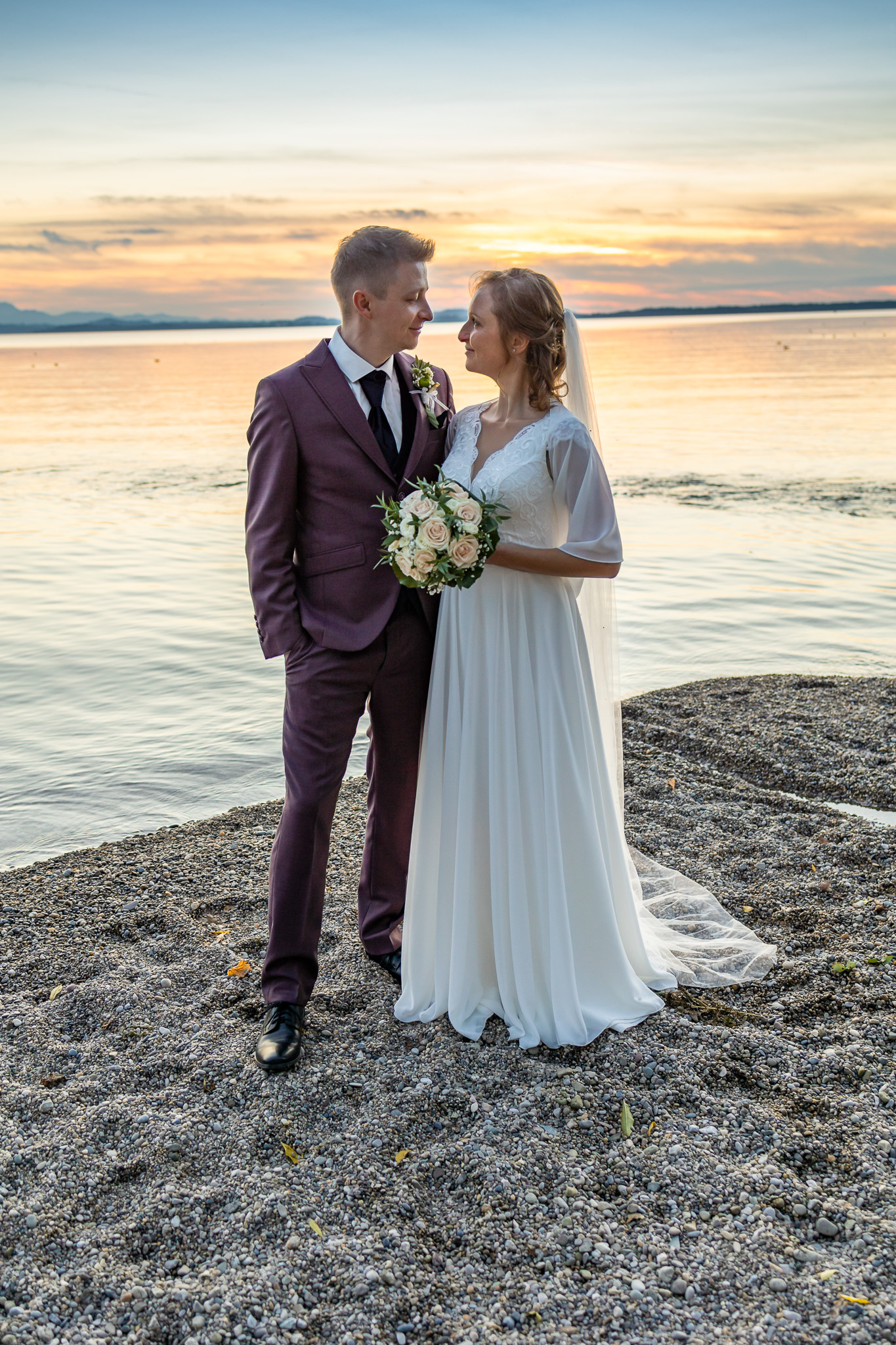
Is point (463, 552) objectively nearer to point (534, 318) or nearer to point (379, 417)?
point (379, 417)

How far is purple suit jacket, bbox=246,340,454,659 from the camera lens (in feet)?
11.3

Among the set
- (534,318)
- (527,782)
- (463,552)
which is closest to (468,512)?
(463,552)

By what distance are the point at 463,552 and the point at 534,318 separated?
2.90 ft

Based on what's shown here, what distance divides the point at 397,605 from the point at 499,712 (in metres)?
0.52

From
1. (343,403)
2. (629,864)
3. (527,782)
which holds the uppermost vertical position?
(343,403)

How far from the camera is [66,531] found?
50.8 feet

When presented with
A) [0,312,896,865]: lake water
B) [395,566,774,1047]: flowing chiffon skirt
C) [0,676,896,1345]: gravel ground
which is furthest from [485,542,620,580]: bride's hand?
[0,312,896,865]: lake water

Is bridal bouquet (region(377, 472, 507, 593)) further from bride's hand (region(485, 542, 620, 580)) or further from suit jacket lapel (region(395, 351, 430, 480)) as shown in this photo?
suit jacket lapel (region(395, 351, 430, 480))

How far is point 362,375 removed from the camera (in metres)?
3.54

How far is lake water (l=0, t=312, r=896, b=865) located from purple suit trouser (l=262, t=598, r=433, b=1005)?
9.19 feet

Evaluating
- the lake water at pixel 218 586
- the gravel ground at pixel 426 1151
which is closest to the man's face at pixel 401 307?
the gravel ground at pixel 426 1151

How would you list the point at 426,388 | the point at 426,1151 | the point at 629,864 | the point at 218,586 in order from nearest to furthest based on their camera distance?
the point at 426,1151, the point at 426,388, the point at 629,864, the point at 218,586

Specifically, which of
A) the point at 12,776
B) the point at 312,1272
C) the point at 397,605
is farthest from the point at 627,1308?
the point at 12,776

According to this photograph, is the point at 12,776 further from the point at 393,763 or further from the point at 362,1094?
the point at 362,1094
